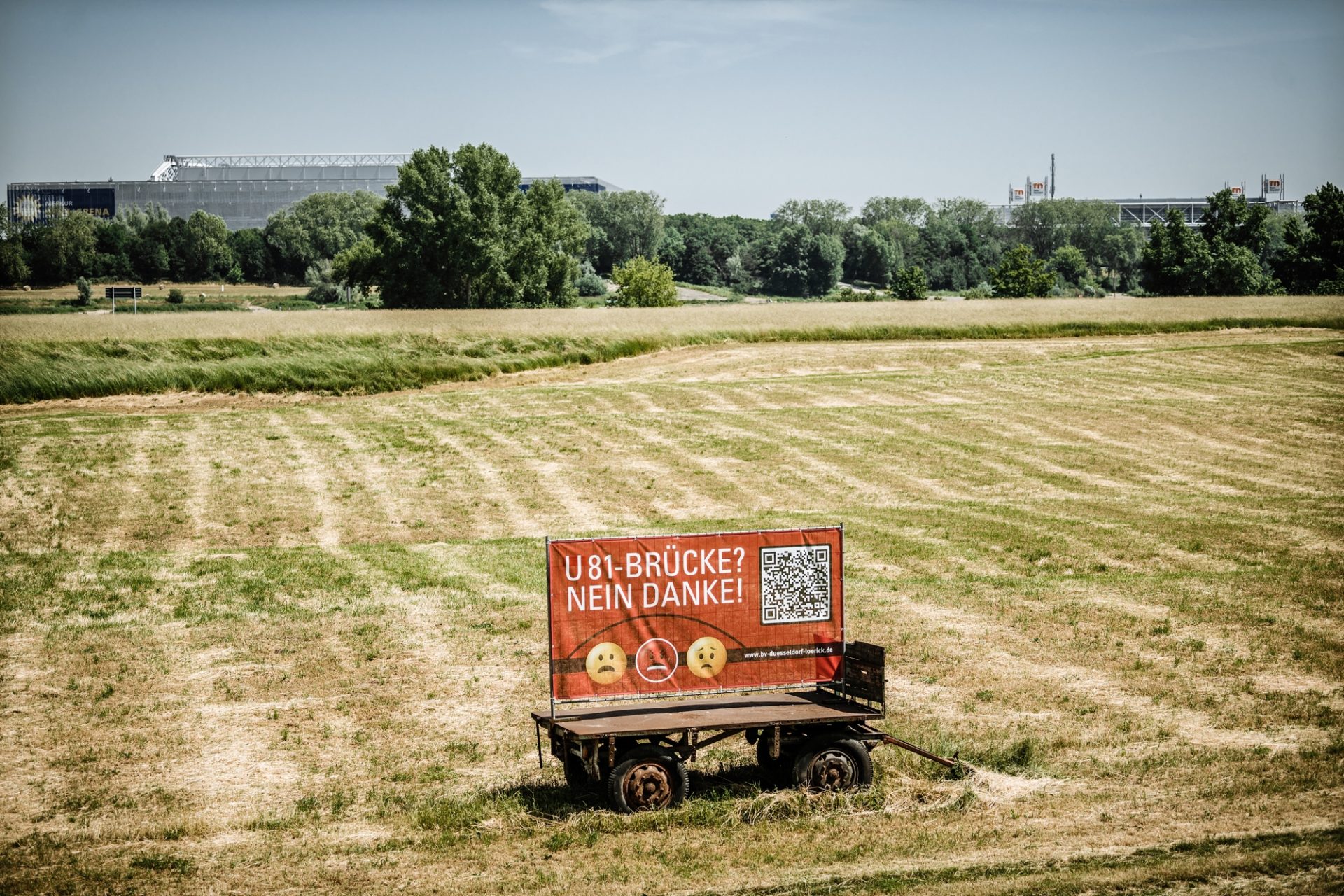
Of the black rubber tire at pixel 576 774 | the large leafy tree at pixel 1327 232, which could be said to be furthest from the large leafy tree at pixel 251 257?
the black rubber tire at pixel 576 774

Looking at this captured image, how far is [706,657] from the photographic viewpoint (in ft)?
38.8

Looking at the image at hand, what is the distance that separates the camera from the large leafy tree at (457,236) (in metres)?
93.2

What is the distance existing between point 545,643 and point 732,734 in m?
6.24

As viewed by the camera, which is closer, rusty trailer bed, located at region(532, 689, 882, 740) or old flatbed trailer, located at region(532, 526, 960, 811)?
rusty trailer bed, located at region(532, 689, 882, 740)

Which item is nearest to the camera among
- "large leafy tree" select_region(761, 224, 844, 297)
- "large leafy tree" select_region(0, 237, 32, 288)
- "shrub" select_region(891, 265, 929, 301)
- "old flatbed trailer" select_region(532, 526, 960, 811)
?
"old flatbed trailer" select_region(532, 526, 960, 811)

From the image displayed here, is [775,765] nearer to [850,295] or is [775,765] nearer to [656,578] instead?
[656,578]

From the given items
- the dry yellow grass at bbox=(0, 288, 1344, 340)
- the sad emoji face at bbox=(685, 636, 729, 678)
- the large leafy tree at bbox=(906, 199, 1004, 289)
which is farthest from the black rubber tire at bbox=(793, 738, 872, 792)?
the large leafy tree at bbox=(906, 199, 1004, 289)

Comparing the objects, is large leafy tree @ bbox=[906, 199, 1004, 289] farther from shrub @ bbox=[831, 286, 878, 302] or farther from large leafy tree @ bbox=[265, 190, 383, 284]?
large leafy tree @ bbox=[265, 190, 383, 284]

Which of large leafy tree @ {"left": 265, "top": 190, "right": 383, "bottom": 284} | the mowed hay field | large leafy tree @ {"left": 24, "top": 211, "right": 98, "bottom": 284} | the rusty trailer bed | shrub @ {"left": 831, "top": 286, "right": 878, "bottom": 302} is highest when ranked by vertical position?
large leafy tree @ {"left": 265, "top": 190, "right": 383, "bottom": 284}

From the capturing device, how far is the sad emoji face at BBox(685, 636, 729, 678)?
11.8 metres

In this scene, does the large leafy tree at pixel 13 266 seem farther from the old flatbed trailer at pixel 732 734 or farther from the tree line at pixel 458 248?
the old flatbed trailer at pixel 732 734

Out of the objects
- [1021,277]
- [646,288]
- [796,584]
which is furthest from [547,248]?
[796,584]

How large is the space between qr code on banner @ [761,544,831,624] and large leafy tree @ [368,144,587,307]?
84.0 metres

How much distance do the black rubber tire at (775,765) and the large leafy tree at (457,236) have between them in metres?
84.4
